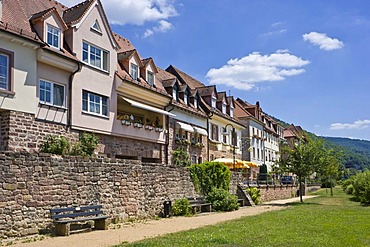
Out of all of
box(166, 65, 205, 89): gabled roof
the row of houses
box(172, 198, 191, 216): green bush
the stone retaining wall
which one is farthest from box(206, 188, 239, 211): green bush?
box(166, 65, 205, 89): gabled roof

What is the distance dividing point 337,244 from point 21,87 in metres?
14.6

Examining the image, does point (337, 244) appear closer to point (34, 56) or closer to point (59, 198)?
point (59, 198)

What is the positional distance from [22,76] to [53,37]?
3.43 metres

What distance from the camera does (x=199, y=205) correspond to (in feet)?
80.6

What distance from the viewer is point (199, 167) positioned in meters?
26.6

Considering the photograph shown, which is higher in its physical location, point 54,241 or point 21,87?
point 21,87

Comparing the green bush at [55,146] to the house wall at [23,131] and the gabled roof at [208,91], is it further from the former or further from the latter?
the gabled roof at [208,91]

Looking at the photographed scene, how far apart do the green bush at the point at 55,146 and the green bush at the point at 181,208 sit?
6554 millimetres

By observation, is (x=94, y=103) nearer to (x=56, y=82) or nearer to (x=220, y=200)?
(x=56, y=82)

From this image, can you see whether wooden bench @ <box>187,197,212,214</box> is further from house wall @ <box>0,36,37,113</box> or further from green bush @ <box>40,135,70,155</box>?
house wall @ <box>0,36,37,113</box>

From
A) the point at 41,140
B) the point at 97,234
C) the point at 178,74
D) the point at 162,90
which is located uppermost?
the point at 178,74

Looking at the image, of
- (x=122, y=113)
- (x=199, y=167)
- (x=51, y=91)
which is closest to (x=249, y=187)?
(x=199, y=167)

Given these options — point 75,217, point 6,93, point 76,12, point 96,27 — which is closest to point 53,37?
point 76,12

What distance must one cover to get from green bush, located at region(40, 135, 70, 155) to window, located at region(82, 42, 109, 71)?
5.53 metres
